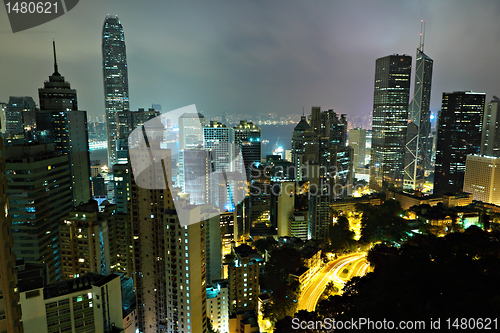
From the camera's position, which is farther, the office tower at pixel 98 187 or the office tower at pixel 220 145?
the office tower at pixel 220 145

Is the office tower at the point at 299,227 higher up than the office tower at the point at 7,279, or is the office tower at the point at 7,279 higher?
the office tower at the point at 7,279

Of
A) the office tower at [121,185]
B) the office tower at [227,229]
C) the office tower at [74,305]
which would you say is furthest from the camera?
the office tower at [227,229]

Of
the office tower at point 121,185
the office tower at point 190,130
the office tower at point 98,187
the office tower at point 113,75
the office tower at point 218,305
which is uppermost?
Answer: the office tower at point 113,75

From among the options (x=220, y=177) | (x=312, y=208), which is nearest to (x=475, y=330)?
(x=312, y=208)

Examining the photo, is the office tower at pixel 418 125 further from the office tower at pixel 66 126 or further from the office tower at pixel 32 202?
the office tower at pixel 32 202

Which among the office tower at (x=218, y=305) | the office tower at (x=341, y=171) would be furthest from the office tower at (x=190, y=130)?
the office tower at (x=218, y=305)

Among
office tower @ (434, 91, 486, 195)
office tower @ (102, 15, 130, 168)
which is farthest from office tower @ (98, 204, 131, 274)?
office tower @ (434, 91, 486, 195)
